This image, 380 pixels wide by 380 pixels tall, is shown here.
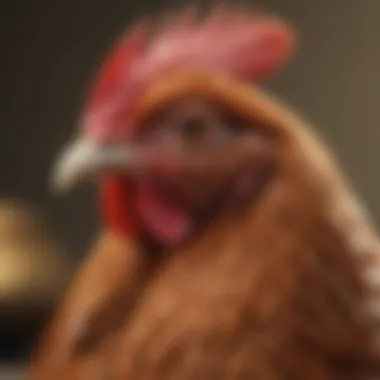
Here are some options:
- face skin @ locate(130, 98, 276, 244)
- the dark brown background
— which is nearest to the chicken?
face skin @ locate(130, 98, 276, 244)

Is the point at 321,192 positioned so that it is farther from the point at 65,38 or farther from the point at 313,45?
the point at 65,38

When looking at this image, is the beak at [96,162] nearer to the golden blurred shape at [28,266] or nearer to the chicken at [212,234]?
the chicken at [212,234]

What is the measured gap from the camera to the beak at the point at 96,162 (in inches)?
22.4

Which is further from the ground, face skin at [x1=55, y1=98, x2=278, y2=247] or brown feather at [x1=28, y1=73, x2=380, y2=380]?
face skin at [x1=55, y1=98, x2=278, y2=247]

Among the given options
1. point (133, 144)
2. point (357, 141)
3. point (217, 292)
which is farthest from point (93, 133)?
point (357, 141)

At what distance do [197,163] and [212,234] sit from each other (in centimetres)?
5

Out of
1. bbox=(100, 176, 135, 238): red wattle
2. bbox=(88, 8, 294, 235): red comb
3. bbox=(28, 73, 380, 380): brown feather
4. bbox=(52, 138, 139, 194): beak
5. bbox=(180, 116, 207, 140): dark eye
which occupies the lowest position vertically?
bbox=(28, 73, 380, 380): brown feather

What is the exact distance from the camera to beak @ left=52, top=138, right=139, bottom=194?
57 centimetres

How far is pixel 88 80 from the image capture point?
1.00m

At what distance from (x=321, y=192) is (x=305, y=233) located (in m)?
0.03

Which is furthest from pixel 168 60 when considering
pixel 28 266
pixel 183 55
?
pixel 28 266

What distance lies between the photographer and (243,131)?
1.90 ft

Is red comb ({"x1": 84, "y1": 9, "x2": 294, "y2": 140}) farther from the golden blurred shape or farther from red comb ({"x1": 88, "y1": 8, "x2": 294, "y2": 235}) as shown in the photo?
the golden blurred shape

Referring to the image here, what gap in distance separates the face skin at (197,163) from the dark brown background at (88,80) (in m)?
0.27
